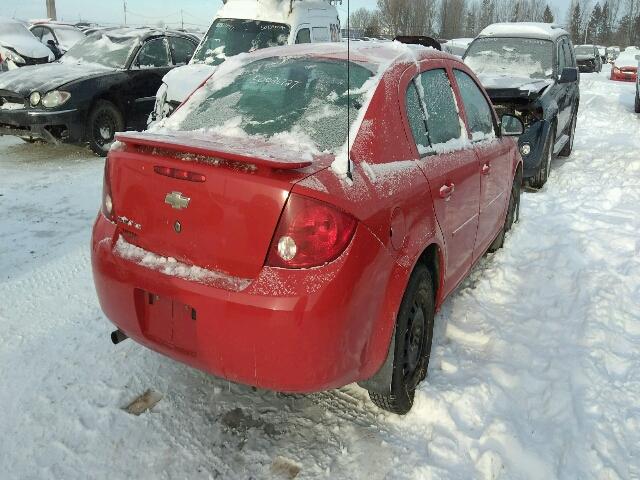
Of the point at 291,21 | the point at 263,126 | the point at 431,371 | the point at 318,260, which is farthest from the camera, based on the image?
the point at 291,21

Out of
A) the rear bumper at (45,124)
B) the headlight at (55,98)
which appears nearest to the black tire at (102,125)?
the rear bumper at (45,124)

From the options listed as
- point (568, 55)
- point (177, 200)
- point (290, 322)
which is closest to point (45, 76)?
point (177, 200)

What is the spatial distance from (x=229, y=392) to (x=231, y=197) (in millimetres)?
1193

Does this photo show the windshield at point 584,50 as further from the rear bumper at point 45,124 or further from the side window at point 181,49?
the rear bumper at point 45,124

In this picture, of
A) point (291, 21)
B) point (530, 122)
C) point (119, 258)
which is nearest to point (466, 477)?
point (119, 258)

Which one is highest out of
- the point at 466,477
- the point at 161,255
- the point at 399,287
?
the point at 161,255

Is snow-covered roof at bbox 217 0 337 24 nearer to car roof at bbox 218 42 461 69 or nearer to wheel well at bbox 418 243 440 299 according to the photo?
car roof at bbox 218 42 461 69

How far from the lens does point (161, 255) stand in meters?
2.40

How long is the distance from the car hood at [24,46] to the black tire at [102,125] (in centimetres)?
520

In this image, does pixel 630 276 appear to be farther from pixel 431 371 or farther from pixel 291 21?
pixel 291 21

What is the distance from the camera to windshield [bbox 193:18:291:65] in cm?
846

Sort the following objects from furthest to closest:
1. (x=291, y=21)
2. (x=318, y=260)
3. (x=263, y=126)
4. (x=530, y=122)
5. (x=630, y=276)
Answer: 1. (x=291, y=21)
2. (x=530, y=122)
3. (x=630, y=276)
4. (x=263, y=126)
5. (x=318, y=260)

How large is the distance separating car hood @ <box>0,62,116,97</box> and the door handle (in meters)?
6.33

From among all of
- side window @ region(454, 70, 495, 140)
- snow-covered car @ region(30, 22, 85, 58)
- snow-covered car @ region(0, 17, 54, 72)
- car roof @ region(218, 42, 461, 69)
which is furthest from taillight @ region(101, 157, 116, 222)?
snow-covered car @ region(30, 22, 85, 58)
